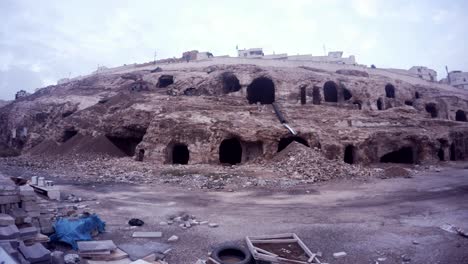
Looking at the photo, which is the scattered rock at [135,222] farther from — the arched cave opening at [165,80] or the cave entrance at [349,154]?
the arched cave opening at [165,80]

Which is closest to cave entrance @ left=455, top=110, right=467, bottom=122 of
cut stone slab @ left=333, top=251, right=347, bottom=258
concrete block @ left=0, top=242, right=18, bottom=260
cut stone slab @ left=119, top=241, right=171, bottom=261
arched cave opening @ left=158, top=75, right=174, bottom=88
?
arched cave opening @ left=158, top=75, right=174, bottom=88

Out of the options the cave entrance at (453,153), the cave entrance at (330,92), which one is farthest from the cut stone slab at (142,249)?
the cave entrance at (330,92)

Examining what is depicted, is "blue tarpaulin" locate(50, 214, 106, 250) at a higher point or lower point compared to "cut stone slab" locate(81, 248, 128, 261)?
higher

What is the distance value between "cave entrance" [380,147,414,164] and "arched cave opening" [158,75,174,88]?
932 inches

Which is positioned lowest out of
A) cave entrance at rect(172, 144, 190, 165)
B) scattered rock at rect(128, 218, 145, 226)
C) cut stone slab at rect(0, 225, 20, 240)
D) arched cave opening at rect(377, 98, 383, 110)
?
scattered rock at rect(128, 218, 145, 226)

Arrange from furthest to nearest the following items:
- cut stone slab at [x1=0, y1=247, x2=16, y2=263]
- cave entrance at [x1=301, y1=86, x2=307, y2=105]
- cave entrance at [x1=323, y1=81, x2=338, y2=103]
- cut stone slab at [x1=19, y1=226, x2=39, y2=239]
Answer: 1. cave entrance at [x1=323, y1=81, x2=338, y2=103]
2. cave entrance at [x1=301, y1=86, x2=307, y2=105]
3. cut stone slab at [x1=19, y1=226, x2=39, y2=239]
4. cut stone slab at [x1=0, y1=247, x2=16, y2=263]

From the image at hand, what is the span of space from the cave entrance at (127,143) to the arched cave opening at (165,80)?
1020cm

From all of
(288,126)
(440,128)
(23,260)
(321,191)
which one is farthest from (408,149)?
(23,260)

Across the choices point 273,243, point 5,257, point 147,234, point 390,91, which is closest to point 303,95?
point 390,91

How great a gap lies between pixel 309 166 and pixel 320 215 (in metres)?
8.97

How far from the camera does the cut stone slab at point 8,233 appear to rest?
5.86 meters

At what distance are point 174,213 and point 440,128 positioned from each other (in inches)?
1052

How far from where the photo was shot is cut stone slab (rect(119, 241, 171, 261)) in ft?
23.9

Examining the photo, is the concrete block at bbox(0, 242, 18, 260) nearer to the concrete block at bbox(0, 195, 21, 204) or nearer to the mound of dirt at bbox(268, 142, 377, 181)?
the concrete block at bbox(0, 195, 21, 204)
